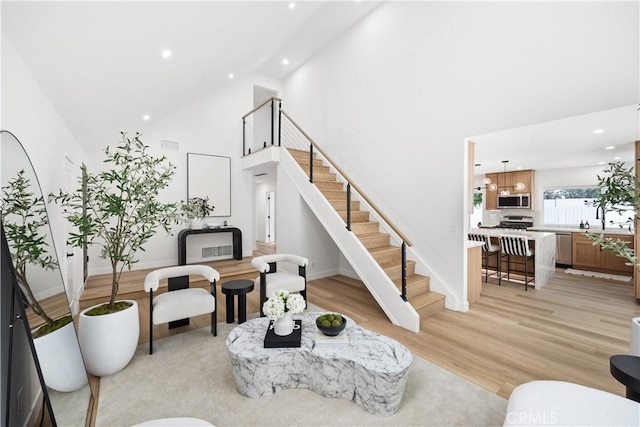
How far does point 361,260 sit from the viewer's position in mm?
3998

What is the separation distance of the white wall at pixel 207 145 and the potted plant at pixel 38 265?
405 centimetres

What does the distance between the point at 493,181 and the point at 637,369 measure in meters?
7.33

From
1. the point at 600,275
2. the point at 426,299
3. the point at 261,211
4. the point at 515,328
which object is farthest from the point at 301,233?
the point at 600,275

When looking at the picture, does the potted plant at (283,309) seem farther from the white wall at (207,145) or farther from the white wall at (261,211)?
the white wall at (261,211)

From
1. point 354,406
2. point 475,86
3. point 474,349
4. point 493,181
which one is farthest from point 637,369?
point 493,181

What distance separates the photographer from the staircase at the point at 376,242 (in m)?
3.86

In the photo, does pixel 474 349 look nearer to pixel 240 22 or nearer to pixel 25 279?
pixel 25 279

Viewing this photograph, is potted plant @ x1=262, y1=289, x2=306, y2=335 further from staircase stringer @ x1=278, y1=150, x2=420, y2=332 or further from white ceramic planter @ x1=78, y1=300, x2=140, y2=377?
staircase stringer @ x1=278, y1=150, x2=420, y2=332

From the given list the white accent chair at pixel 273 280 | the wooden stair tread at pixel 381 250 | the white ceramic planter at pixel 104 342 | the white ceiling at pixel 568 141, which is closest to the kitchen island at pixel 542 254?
the white ceiling at pixel 568 141

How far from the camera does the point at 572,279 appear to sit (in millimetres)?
5457

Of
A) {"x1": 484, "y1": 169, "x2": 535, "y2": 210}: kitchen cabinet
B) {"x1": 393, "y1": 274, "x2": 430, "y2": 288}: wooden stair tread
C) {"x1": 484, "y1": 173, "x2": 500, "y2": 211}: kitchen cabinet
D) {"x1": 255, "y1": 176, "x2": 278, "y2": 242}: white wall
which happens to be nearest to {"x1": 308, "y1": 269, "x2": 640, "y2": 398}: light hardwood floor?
{"x1": 393, "y1": 274, "x2": 430, "y2": 288}: wooden stair tread

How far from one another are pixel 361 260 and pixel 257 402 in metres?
2.28

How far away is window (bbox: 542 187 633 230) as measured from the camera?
22.2 ft

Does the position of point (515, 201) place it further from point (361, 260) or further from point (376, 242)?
point (361, 260)
